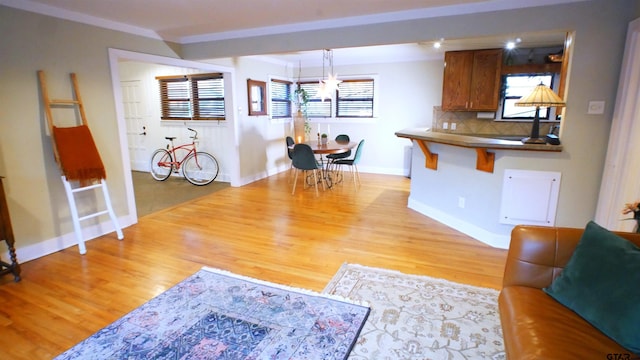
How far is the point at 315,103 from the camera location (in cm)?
737

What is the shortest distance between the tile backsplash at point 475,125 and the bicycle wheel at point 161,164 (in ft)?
16.6

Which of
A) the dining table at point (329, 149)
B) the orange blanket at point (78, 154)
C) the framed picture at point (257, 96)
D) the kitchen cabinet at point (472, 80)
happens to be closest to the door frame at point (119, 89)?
the orange blanket at point (78, 154)

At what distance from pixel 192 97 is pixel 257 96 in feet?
3.88

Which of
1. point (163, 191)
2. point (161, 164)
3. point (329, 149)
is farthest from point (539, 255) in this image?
point (161, 164)

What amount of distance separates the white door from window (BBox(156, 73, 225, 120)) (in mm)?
626

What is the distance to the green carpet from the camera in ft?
16.0

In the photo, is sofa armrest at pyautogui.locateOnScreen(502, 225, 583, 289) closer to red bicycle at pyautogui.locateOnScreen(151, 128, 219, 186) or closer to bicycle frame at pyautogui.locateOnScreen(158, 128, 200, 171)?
red bicycle at pyautogui.locateOnScreen(151, 128, 219, 186)

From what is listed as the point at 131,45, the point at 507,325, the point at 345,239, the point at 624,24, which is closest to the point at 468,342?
the point at 507,325

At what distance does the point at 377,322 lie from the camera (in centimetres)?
216

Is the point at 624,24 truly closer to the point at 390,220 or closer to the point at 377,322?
the point at 390,220

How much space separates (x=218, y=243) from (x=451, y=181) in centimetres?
266

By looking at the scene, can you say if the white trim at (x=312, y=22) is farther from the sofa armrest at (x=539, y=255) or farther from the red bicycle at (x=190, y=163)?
the red bicycle at (x=190, y=163)

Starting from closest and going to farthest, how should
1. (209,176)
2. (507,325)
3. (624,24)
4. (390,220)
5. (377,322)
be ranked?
1. (507,325)
2. (377,322)
3. (624,24)
4. (390,220)
5. (209,176)

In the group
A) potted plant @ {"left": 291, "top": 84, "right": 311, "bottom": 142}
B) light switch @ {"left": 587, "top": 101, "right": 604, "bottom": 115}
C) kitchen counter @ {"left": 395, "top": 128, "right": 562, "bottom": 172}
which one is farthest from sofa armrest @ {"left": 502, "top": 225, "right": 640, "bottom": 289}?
potted plant @ {"left": 291, "top": 84, "right": 311, "bottom": 142}
